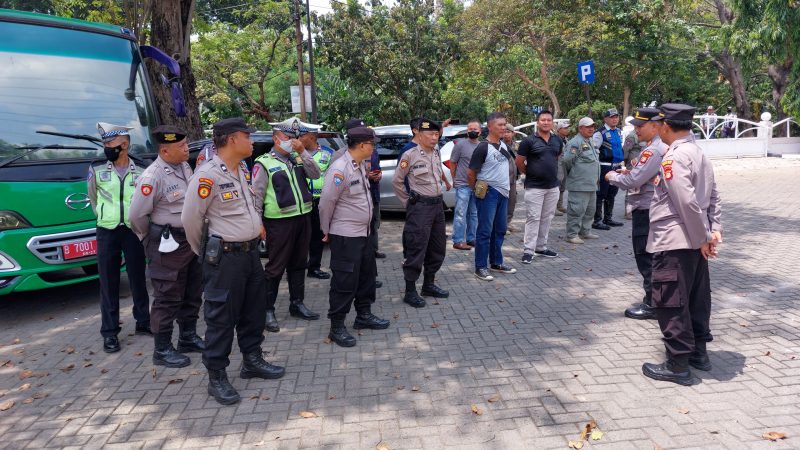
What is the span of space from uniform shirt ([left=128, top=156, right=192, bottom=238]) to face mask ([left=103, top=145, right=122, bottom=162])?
0.51 m

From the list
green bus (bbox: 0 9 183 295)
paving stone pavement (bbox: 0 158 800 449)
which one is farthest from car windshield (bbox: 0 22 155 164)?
paving stone pavement (bbox: 0 158 800 449)

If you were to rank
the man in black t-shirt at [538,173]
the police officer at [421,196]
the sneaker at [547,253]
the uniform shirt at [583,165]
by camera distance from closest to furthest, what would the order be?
1. the police officer at [421,196]
2. the man in black t-shirt at [538,173]
3. the sneaker at [547,253]
4. the uniform shirt at [583,165]

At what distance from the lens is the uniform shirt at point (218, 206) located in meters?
3.51

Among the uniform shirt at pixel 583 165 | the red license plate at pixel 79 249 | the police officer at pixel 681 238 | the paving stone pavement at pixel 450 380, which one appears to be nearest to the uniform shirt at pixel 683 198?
the police officer at pixel 681 238

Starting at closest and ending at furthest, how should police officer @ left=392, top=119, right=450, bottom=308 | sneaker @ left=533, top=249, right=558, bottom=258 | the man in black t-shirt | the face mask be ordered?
1. the face mask
2. police officer @ left=392, top=119, right=450, bottom=308
3. the man in black t-shirt
4. sneaker @ left=533, top=249, right=558, bottom=258

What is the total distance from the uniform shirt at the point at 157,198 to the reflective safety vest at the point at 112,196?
0.39m

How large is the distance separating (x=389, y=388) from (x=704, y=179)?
8.61 feet

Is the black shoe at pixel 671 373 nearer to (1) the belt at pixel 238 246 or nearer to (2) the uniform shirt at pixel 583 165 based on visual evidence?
(1) the belt at pixel 238 246

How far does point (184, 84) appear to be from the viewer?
9086 mm

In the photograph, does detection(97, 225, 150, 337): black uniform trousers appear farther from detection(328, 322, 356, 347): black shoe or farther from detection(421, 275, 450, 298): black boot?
detection(421, 275, 450, 298): black boot

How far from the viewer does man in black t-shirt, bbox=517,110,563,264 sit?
7.00 meters

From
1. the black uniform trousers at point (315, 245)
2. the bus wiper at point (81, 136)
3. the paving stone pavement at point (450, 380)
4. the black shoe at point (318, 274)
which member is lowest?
the paving stone pavement at point (450, 380)

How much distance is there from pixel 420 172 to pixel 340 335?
6.00 feet

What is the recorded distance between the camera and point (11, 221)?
5.01 metres
